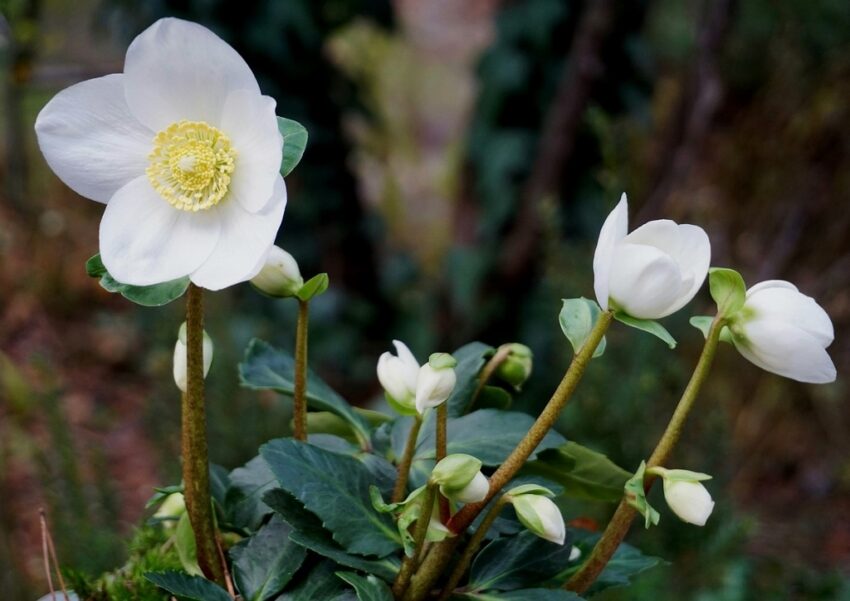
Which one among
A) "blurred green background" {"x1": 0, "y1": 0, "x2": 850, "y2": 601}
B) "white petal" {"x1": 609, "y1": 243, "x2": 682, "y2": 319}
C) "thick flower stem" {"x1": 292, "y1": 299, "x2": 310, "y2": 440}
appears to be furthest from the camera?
"blurred green background" {"x1": 0, "y1": 0, "x2": 850, "y2": 601}

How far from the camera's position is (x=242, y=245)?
0.45 m

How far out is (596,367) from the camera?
1.35 m

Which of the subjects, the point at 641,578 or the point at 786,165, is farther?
the point at 786,165

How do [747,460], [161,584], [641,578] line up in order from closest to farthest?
[161,584] < [641,578] < [747,460]

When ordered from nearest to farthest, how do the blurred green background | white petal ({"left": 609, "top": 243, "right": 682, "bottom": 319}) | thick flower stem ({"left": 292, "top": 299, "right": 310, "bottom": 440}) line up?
1. white petal ({"left": 609, "top": 243, "right": 682, "bottom": 319})
2. thick flower stem ({"left": 292, "top": 299, "right": 310, "bottom": 440})
3. the blurred green background

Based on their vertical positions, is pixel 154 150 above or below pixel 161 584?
above

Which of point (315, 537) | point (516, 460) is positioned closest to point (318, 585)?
point (315, 537)

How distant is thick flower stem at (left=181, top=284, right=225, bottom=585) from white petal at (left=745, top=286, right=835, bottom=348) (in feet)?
0.94

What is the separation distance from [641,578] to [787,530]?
0.87 m

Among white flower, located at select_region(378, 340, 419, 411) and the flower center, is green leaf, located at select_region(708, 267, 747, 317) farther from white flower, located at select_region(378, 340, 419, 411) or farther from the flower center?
the flower center

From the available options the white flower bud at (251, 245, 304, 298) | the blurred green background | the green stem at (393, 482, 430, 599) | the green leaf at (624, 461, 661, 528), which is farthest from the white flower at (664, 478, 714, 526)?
the blurred green background

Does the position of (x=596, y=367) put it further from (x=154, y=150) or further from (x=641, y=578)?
(x=154, y=150)

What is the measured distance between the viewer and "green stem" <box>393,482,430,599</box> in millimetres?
425

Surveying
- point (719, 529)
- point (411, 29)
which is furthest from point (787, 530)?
point (411, 29)
